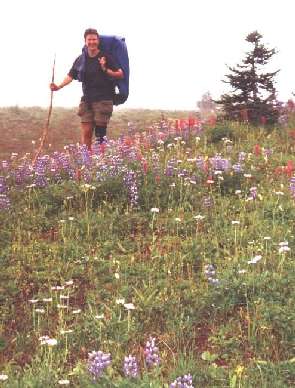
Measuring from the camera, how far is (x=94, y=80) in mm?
11914

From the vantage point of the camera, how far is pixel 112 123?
20.5 meters

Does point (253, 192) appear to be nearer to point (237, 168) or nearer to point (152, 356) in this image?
point (237, 168)

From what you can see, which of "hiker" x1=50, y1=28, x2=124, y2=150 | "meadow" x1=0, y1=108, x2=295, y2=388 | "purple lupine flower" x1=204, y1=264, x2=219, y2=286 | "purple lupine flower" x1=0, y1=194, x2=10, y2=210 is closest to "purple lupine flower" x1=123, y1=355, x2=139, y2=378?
"meadow" x1=0, y1=108, x2=295, y2=388

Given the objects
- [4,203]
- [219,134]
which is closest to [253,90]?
[219,134]

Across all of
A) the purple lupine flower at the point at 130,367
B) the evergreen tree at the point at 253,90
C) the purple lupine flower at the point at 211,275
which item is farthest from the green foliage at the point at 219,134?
the purple lupine flower at the point at 130,367

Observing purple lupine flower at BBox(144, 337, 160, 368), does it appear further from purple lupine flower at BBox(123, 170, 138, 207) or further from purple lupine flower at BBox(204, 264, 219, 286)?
purple lupine flower at BBox(123, 170, 138, 207)

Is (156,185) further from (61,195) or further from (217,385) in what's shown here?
(217,385)

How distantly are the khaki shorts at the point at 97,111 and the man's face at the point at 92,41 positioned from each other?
42.3 inches

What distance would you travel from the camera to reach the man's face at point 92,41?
11.5 meters

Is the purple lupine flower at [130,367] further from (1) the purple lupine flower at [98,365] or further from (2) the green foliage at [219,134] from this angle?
(2) the green foliage at [219,134]

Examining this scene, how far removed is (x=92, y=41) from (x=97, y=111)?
135 centimetres

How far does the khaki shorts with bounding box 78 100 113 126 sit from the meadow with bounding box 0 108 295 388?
1.18 meters

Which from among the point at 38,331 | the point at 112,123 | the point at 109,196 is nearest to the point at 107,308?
the point at 38,331

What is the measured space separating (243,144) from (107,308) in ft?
24.2
